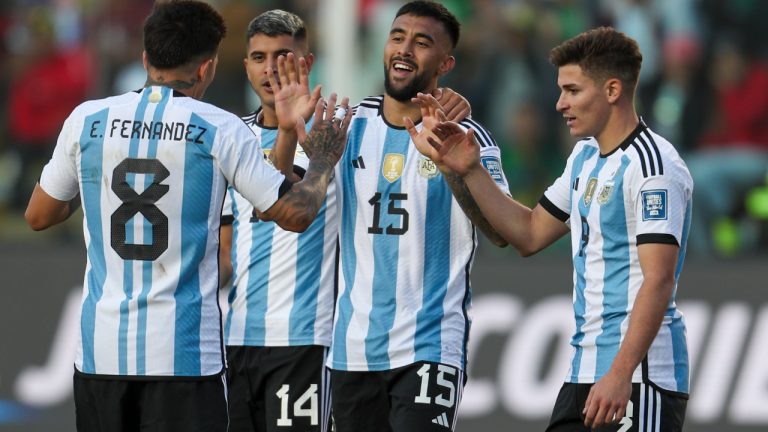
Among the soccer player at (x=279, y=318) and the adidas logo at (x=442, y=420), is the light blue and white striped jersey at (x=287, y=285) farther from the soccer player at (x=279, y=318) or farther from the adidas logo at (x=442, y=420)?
the adidas logo at (x=442, y=420)

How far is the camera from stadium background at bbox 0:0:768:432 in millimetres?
9883

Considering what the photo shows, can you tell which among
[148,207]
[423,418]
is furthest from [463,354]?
[148,207]

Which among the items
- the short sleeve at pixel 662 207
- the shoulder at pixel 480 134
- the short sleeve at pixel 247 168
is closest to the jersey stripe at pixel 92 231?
the short sleeve at pixel 247 168

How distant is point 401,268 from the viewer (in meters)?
6.15

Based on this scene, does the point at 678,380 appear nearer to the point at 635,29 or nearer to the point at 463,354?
the point at 463,354

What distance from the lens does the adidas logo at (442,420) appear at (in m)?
5.99

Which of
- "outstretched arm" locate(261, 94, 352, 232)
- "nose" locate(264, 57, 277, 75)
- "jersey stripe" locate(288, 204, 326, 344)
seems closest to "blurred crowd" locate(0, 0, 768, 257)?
"nose" locate(264, 57, 277, 75)

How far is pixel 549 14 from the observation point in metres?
10.8

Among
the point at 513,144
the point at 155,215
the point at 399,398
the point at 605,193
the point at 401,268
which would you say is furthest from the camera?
the point at 513,144

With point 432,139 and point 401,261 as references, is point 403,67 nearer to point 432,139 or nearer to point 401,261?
point 432,139

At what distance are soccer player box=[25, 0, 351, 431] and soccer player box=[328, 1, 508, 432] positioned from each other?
3.20 feet

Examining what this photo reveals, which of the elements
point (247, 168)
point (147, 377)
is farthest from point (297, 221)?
point (147, 377)

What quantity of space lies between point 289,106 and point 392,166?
0.66 metres

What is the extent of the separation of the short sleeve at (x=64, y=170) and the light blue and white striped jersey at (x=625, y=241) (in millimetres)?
1986
